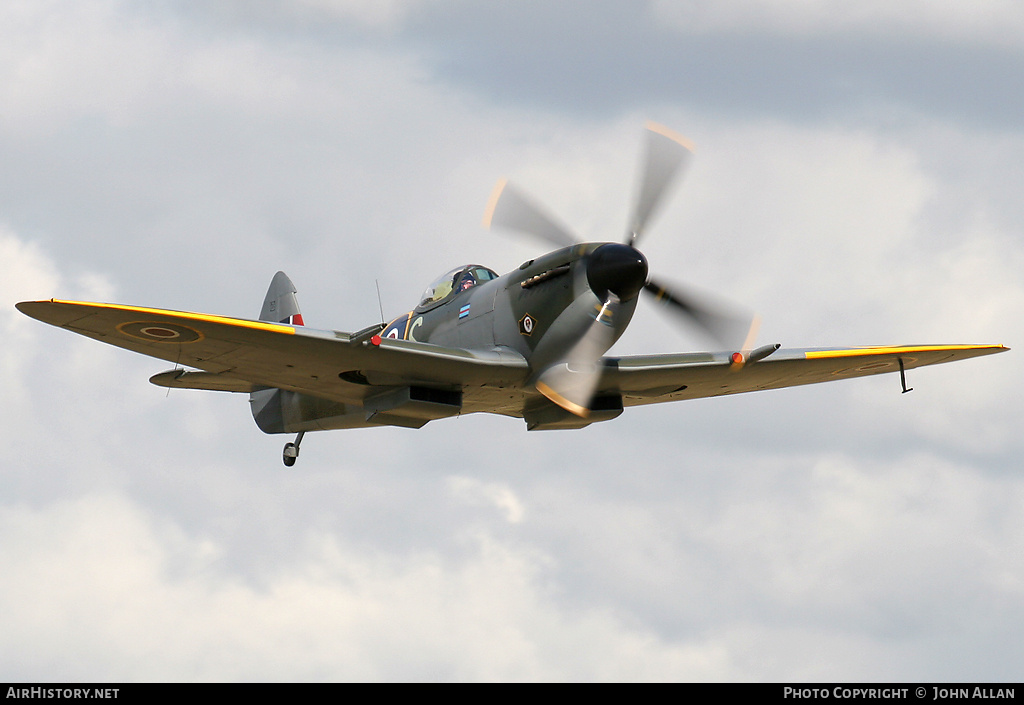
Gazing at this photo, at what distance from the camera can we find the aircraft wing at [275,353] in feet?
53.2

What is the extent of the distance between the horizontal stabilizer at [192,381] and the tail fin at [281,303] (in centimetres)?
465

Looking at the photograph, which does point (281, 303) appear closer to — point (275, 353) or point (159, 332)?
point (275, 353)

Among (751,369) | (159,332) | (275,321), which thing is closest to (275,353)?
(159,332)

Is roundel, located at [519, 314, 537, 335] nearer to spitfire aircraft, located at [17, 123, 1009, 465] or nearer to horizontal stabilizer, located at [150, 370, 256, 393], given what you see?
spitfire aircraft, located at [17, 123, 1009, 465]

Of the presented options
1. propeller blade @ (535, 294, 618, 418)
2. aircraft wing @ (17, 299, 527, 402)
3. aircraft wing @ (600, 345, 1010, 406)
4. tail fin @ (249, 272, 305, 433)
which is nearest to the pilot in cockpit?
aircraft wing @ (17, 299, 527, 402)

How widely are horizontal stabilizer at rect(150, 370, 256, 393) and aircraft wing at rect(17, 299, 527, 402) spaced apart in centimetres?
2

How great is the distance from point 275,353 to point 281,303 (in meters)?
7.87

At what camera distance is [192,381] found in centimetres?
2012

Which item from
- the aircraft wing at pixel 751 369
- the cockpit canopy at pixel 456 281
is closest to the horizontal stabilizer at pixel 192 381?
the cockpit canopy at pixel 456 281

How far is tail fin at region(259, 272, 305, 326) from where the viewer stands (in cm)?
2512

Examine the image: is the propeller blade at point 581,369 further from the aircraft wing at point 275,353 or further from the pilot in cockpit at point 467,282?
the pilot in cockpit at point 467,282
